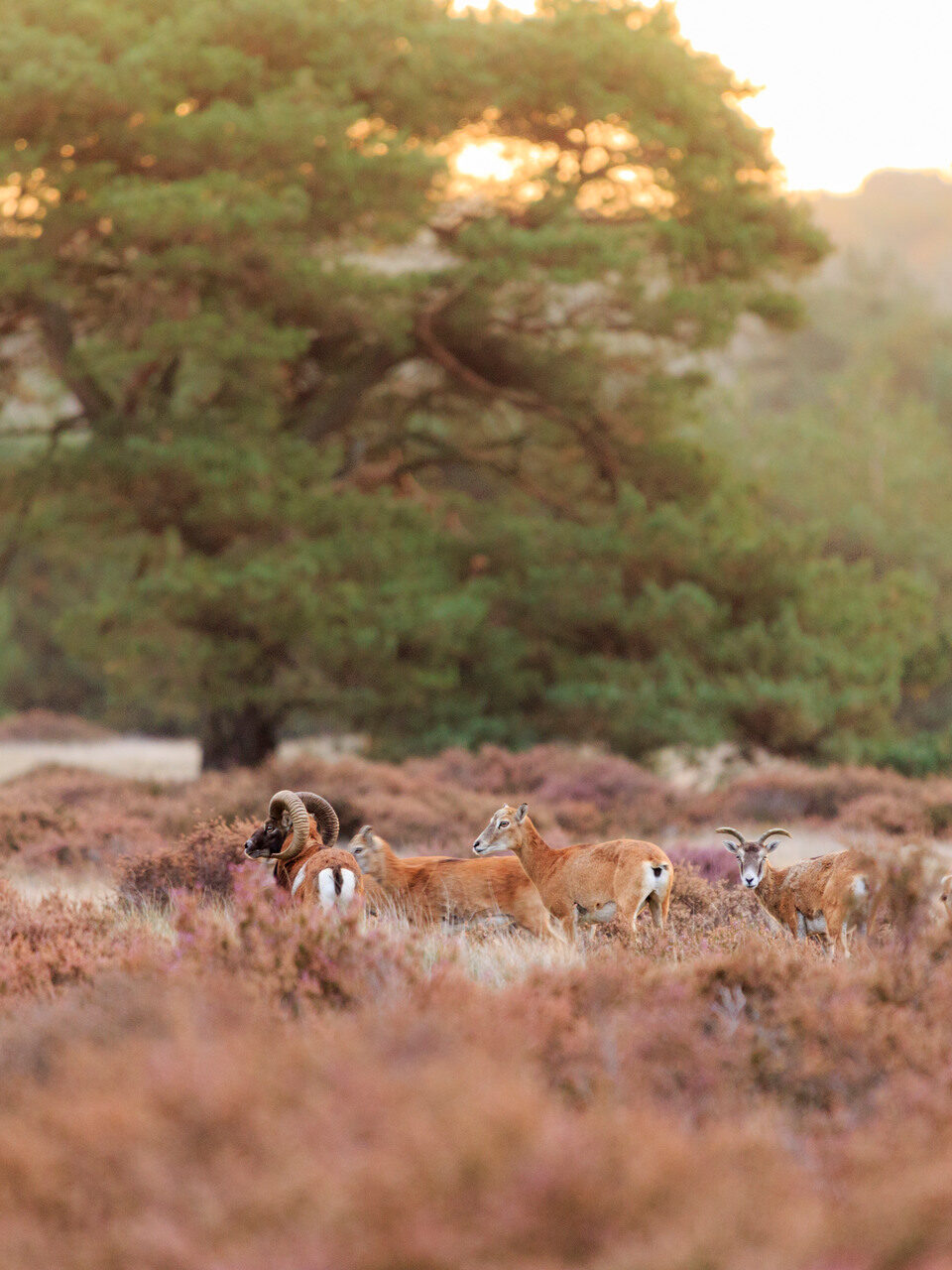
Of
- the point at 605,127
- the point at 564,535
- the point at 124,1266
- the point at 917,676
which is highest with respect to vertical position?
the point at 605,127

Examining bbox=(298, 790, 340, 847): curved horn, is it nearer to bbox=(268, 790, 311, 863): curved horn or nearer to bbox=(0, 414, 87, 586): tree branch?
bbox=(268, 790, 311, 863): curved horn

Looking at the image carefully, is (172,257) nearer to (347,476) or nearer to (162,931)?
(347,476)

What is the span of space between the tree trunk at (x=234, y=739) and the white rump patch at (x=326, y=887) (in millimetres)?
13728

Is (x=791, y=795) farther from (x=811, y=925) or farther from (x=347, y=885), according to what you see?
(x=347, y=885)

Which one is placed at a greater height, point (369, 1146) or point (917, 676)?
point (369, 1146)

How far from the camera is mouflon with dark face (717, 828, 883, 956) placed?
6.43 m

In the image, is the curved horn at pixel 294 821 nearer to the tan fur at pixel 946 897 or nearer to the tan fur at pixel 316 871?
the tan fur at pixel 316 871

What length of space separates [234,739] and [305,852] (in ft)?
43.2

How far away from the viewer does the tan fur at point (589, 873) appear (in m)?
6.89

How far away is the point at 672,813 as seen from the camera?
49.4 feet

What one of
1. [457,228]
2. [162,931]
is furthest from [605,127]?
[162,931]

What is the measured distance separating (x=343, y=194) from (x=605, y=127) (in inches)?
183

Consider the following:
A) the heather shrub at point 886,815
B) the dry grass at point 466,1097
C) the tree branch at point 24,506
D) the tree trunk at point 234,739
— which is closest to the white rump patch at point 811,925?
the dry grass at point 466,1097

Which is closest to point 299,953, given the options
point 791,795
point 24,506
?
point 791,795
